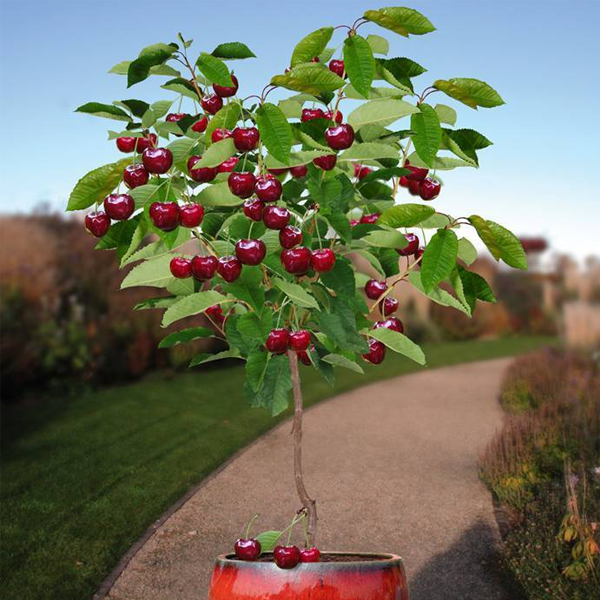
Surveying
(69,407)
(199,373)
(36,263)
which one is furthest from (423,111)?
(199,373)

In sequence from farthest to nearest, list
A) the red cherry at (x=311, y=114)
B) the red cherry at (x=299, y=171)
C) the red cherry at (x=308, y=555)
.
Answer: the red cherry at (x=308, y=555), the red cherry at (x=299, y=171), the red cherry at (x=311, y=114)

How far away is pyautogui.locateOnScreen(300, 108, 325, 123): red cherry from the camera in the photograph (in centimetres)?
275

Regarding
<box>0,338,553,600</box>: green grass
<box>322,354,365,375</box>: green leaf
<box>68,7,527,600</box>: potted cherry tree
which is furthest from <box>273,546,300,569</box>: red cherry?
<box>0,338,553,600</box>: green grass

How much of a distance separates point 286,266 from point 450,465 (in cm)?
623

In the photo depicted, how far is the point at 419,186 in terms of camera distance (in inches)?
123

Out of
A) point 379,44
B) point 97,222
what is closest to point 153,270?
point 97,222

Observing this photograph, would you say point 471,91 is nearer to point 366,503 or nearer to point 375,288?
point 375,288

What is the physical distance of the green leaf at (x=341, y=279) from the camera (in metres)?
2.71

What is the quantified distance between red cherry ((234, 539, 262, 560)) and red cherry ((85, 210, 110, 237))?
134 centimetres

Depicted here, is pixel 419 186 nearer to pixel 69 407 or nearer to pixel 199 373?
pixel 69 407

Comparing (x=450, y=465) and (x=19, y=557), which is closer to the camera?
(x=19, y=557)

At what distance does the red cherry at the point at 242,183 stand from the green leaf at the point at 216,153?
0.07 metres

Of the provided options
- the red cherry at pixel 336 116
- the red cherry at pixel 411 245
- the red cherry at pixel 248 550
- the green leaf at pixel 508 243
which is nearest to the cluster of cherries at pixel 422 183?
the red cherry at pixel 411 245

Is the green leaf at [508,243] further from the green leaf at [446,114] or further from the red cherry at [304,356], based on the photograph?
the red cherry at [304,356]
